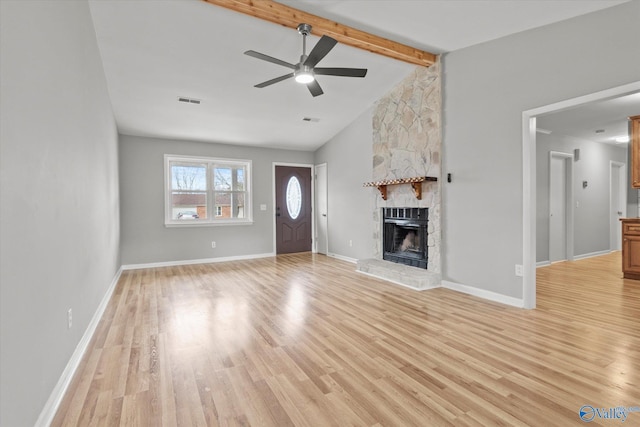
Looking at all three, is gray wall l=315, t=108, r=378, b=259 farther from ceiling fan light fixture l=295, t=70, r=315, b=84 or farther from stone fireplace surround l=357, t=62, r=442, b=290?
ceiling fan light fixture l=295, t=70, r=315, b=84

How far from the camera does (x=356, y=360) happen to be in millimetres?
2338

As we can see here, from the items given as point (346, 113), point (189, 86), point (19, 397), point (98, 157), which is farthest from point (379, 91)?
point (19, 397)

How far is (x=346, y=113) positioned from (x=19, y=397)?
19.0 ft

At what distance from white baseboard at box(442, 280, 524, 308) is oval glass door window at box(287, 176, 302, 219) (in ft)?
13.9

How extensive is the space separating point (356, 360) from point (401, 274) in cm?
244

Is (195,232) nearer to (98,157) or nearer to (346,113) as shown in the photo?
(98,157)

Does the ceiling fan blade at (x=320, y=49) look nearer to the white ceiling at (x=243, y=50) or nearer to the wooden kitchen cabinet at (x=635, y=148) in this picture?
the white ceiling at (x=243, y=50)

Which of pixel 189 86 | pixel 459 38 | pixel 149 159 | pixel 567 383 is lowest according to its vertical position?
pixel 567 383

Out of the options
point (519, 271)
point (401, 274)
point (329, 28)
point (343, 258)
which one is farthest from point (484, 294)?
point (329, 28)

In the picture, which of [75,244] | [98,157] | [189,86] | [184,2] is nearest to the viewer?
[75,244]

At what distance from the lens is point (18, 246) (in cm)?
138

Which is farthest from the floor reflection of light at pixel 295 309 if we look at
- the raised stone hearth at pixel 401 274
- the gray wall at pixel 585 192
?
the gray wall at pixel 585 192
